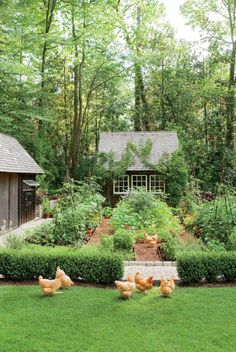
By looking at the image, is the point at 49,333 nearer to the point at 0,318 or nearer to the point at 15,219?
the point at 0,318

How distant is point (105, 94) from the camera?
29.1 metres

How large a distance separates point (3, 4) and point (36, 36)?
221 centimetres

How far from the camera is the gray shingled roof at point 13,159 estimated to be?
13.1m

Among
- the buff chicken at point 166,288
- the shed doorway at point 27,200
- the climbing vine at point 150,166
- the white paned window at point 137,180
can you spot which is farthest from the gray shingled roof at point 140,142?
the buff chicken at point 166,288

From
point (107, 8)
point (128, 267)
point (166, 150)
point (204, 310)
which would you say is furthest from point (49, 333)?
point (107, 8)

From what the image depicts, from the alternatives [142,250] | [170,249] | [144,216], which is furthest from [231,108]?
[170,249]

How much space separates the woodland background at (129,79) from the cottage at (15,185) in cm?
422

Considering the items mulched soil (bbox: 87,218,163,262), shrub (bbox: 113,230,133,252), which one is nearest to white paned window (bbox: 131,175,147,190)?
mulched soil (bbox: 87,218,163,262)

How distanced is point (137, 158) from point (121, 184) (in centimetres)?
173

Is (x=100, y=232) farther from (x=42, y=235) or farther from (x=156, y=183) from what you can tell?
(x=156, y=183)

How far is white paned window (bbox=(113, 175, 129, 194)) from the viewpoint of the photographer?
20359 mm

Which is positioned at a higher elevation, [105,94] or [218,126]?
[105,94]

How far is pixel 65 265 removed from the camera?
6887mm

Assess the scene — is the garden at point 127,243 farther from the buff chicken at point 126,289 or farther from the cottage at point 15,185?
the cottage at point 15,185
